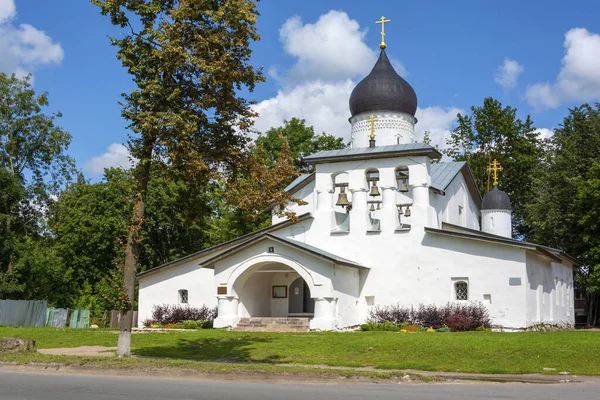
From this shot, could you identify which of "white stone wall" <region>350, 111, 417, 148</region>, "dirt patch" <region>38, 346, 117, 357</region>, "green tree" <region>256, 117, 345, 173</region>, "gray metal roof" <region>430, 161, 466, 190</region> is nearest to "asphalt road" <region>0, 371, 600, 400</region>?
"dirt patch" <region>38, 346, 117, 357</region>

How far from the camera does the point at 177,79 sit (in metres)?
16.6

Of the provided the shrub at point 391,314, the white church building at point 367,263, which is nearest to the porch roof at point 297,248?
the white church building at point 367,263

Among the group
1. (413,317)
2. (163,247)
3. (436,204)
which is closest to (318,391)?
(413,317)

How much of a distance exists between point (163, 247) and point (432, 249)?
979 inches

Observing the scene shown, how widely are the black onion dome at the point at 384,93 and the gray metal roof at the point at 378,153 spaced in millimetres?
6637

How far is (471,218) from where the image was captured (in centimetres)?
3753

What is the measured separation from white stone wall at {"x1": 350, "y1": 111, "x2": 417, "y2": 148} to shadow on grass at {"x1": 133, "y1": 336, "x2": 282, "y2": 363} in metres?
15.9

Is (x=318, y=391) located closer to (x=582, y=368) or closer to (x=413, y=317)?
(x=582, y=368)

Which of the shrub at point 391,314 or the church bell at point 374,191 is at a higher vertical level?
the church bell at point 374,191

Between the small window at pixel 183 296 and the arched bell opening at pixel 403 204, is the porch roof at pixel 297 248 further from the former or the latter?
the small window at pixel 183 296

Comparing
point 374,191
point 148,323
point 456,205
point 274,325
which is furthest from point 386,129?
point 148,323

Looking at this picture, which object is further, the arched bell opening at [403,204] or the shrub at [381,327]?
the arched bell opening at [403,204]

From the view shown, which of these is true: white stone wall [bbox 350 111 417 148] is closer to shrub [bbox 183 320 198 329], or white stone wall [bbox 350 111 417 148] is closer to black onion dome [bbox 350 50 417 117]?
black onion dome [bbox 350 50 417 117]

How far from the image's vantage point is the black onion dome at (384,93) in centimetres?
3481
